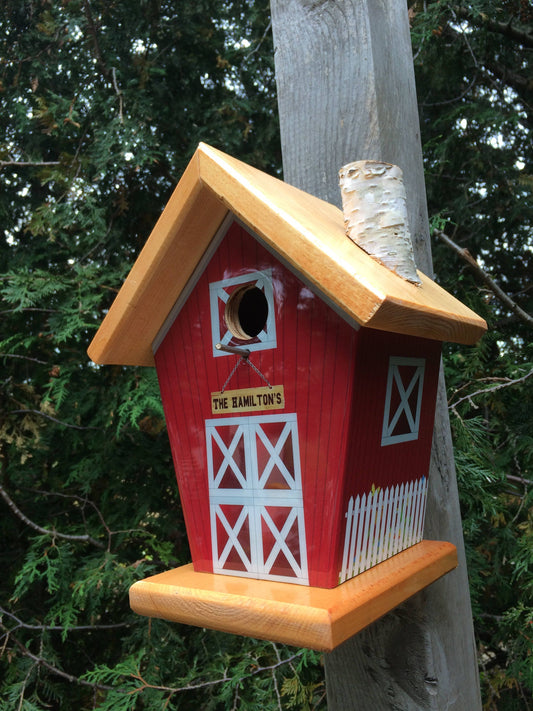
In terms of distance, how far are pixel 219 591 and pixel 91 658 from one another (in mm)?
2108

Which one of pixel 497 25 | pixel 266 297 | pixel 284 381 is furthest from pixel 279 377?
pixel 497 25

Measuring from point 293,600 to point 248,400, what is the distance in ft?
0.96

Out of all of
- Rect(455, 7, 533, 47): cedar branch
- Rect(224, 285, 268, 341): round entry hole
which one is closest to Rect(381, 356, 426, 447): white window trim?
Rect(224, 285, 268, 341): round entry hole

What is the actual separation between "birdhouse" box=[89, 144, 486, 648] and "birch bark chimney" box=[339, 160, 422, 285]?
1 cm

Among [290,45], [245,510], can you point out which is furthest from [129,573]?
[290,45]

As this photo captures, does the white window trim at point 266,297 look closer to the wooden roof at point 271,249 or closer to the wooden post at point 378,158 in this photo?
the wooden roof at point 271,249

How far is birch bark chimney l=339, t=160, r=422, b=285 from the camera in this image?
0.87 meters

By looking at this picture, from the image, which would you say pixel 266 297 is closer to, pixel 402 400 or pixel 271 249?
pixel 271 249

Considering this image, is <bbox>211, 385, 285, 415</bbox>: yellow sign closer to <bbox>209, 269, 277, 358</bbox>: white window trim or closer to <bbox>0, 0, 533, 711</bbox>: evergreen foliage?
<bbox>209, 269, 277, 358</bbox>: white window trim

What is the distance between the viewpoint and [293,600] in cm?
79

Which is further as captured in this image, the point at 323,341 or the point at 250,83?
the point at 250,83

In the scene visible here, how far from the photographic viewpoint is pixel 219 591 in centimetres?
86

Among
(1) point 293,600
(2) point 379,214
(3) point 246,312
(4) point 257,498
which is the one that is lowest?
(1) point 293,600

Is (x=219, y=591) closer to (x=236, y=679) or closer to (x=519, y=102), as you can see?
(x=236, y=679)
